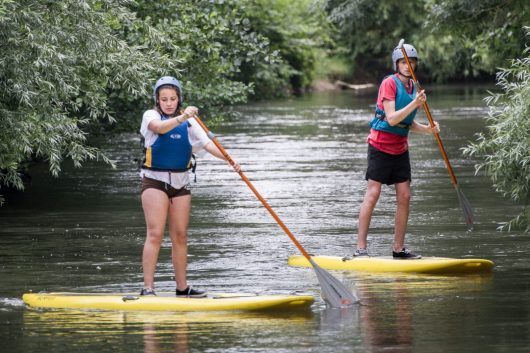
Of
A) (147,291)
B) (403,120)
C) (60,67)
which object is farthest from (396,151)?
(60,67)

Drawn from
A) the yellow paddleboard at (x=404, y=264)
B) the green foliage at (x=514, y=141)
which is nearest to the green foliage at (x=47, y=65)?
the yellow paddleboard at (x=404, y=264)

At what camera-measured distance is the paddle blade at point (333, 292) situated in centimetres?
871

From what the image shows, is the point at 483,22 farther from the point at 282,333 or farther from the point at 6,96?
the point at 282,333

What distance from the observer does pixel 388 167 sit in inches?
416

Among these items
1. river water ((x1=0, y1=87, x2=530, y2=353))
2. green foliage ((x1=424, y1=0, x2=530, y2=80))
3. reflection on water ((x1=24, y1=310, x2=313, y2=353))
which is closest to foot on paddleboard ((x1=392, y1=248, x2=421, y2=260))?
river water ((x1=0, y1=87, x2=530, y2=353))

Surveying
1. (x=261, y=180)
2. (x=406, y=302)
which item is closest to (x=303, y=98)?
(x=261, y=180)

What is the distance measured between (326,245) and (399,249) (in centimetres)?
126

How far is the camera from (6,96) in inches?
464

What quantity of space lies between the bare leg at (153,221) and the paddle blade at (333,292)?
110cm

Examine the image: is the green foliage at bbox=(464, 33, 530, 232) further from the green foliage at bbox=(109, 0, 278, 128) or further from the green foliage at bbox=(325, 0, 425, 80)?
the green foliage at bbox=(325, 0, 425, 80)

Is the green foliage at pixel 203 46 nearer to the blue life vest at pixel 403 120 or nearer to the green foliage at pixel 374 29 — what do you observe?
the green foliage at pixel 374 29

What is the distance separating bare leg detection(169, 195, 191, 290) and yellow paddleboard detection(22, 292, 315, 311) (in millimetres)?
172

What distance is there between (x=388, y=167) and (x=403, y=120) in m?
0.45

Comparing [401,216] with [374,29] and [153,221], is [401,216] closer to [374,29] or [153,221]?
[153,221]
